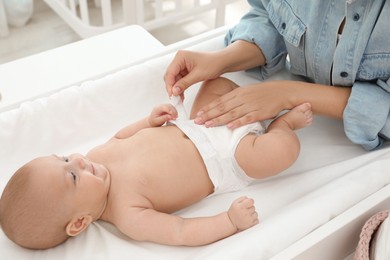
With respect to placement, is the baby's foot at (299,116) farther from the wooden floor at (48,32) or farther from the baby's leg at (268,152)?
the wooden floor at (48,32)

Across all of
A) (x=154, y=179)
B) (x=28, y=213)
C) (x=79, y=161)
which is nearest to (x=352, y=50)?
(x=154, y=179)

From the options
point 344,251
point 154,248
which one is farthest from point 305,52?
point 154,248

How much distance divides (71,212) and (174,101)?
35cm

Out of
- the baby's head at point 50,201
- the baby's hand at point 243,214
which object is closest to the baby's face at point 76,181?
the baby's head at point 50,201

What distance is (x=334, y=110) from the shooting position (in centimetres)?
104

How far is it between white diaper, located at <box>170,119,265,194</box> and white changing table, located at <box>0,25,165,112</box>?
0.36 m

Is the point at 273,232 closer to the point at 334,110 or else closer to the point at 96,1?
the point at 334,110

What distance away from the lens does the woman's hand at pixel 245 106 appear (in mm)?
1026

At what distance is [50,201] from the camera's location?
0.84m

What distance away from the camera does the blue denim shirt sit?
0.95 m

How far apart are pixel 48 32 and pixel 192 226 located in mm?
1658

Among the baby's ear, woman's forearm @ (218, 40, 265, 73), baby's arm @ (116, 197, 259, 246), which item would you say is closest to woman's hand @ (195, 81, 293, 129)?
woman's forearm @ (218, 40, 265, 73)

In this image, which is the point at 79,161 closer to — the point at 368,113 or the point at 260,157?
the point at 260,157

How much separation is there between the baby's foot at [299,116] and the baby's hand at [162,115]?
0.81 feet
